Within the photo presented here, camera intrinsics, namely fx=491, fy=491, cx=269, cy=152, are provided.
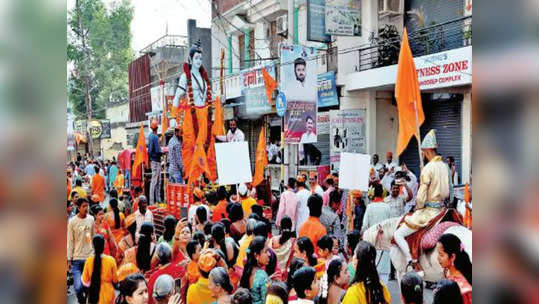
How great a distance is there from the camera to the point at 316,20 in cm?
1396

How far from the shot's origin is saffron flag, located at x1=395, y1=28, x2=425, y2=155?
5.69 m

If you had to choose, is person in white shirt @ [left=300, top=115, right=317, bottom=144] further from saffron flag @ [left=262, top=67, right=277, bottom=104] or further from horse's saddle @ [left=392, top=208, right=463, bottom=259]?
horse's saddle @ [left=392, top=208, right=463, bottom=259]

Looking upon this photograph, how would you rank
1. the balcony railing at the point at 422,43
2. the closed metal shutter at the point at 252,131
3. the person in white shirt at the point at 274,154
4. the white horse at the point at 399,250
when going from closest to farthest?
the white horse at the point at 399,250
the balcony railing at the point at 422,43
the person in white shirt at the point at 274,154
the closed metal shutter at the point at 252,131

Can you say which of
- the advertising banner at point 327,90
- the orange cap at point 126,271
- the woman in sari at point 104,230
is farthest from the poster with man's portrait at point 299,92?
the orange cap at point 126,271

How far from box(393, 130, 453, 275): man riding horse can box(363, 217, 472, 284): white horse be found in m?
0.11

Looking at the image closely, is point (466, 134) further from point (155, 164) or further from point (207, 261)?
point (207, 261)

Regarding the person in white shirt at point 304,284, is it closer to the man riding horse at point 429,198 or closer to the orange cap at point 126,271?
the orange cap at point 126,271

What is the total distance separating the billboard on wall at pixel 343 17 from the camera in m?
13.6

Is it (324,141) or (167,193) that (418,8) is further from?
(167,193)

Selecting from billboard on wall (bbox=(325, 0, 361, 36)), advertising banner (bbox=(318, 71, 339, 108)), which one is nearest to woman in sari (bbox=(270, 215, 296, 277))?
billboard on wall (bbox=(325, 0, 361, 36))

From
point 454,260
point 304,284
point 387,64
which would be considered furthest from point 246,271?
point 387,64

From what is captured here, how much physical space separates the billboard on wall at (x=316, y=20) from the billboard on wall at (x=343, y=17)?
0.26m

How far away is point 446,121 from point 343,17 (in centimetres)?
408

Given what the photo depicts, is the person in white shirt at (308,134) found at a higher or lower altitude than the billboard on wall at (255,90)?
lower
